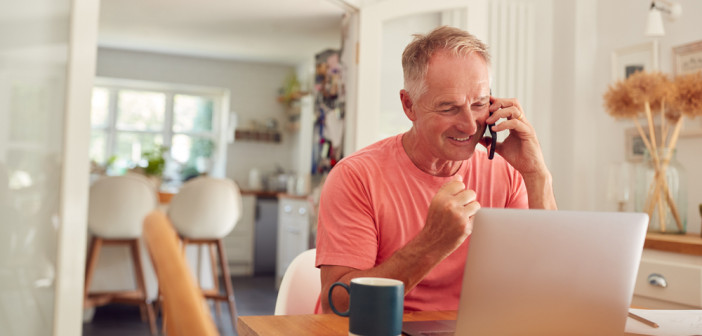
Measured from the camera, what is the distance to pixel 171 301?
0.24 m

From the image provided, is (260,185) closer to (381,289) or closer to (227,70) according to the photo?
(227,70)

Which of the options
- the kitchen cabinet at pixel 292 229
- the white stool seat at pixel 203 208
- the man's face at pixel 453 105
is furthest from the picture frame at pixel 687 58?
the kitchen cabinet at pixel 292 229

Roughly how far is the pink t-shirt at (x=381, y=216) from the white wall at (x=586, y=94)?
2.05 meters

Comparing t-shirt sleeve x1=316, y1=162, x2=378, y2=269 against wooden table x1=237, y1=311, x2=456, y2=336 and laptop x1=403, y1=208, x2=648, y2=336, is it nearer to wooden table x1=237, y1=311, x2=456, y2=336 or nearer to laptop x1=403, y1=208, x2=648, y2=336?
wooden table x1=237, y1=311, x2=456, y2=336

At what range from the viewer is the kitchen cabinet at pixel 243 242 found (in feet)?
20.4

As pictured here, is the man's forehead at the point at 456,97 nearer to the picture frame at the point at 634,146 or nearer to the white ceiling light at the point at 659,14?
the white ceiling light at the point at 659,14

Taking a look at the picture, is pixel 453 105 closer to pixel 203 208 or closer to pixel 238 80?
pixel 203 208

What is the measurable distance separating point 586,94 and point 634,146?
45 centimetres

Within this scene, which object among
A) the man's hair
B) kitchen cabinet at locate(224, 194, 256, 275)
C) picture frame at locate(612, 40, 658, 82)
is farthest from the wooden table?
kitchen cabinet at locate(224, 194, 256, 275)

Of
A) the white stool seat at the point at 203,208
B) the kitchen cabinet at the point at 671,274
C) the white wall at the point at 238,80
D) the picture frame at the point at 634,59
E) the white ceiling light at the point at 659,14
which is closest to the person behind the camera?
the kitchen cabinet at the point at 671,274

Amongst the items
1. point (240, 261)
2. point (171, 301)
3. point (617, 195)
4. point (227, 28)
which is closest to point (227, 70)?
point (227, 28)

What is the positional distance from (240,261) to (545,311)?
5.72 m

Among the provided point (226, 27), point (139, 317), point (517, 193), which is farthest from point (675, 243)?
point (226, 27)

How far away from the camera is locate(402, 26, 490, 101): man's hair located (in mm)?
1279
